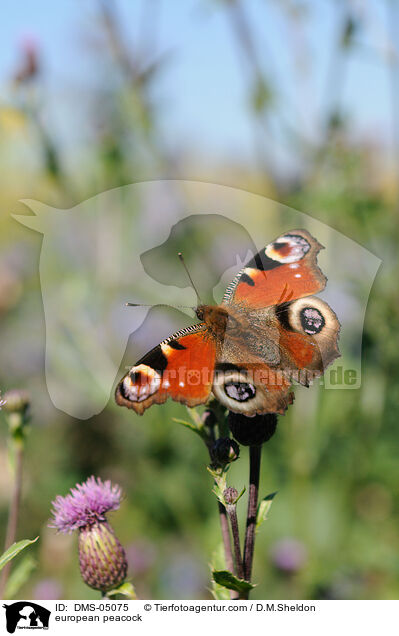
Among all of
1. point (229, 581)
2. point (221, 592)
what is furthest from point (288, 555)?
point (229, 581)

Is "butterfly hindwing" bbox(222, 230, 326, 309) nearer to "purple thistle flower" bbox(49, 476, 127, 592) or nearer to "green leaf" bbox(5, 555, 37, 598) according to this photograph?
"purple thistle flower" bbox(49, 476, 127, 592)

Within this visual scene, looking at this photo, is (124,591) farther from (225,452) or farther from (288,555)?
(288,555)

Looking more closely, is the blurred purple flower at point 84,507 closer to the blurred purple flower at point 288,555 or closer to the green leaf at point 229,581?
the green leaf at point 229,581

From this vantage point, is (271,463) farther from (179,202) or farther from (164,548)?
(179,202)

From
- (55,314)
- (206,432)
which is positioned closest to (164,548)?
(55,314)

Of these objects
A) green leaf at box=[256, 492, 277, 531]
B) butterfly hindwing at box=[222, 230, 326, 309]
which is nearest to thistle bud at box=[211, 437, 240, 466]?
green leaf at box=[256, 492, 277, 531]
